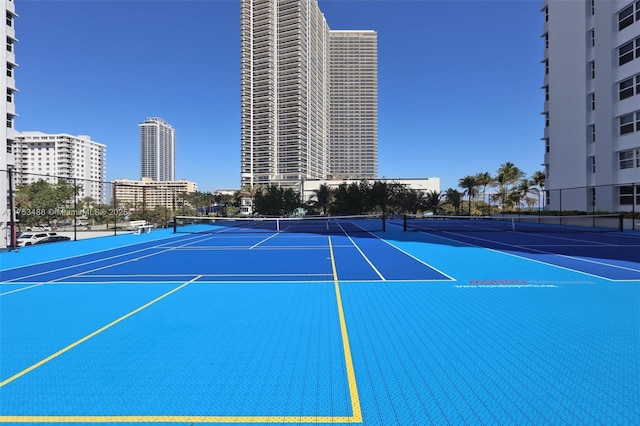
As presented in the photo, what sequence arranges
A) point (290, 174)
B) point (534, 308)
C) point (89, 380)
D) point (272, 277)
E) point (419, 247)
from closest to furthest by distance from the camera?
point (89, 380), point (534, 308), point (272, 277), point (419, 247), point (290, 174)

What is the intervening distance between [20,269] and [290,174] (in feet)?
466

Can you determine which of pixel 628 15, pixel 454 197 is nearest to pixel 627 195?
pixel 628 15

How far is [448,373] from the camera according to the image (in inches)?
158

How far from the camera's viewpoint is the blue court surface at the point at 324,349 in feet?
11.1

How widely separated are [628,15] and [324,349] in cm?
4119

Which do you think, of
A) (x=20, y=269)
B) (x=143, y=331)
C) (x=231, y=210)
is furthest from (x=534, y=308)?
(x=231, y=210)

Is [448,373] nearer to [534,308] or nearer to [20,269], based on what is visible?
[534,308]

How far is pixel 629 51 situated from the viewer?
2880 centimetres

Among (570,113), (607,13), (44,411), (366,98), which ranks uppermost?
(366,98)

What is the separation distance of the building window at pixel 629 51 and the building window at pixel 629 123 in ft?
15.9

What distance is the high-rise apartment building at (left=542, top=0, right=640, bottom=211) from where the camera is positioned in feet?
93.9

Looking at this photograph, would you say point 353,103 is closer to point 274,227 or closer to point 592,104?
point 592,104

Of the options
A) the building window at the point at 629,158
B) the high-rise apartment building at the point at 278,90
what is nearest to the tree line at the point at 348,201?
the building window at the point at 629,158

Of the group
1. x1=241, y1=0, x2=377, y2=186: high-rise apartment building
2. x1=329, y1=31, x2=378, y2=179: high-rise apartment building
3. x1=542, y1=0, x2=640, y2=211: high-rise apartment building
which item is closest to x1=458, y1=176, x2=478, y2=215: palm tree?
x1=542, y1=0, x2=640, y2=211: high-rise apartment building
